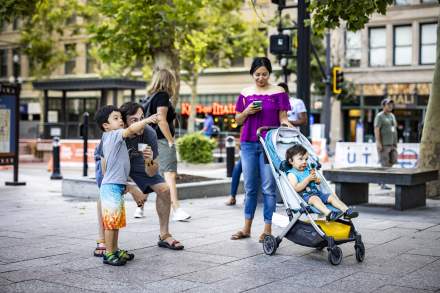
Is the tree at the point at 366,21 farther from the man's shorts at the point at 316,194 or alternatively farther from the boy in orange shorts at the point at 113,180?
the boy in orange shorts at the point at 113,180

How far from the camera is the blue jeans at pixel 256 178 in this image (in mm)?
7812

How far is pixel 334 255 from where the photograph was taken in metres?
6.61

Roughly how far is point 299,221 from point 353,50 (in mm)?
39855

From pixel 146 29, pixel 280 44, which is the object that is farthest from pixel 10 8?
pixel 280 44

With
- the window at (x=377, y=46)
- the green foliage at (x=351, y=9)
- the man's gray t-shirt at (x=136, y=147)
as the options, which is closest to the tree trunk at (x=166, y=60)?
the green foliage at (x=351, y=9)

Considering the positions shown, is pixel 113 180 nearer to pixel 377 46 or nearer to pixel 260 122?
pixel 260 122

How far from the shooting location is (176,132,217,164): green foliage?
2244 cm

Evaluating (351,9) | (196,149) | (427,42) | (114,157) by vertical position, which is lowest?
(196,149)

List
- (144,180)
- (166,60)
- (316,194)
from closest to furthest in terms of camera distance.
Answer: (316,194) < (144,180) < (166,60)

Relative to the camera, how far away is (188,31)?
18.7 metres

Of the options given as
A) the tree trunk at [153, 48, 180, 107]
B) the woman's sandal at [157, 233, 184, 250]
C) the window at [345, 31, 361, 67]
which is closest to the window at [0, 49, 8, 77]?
the window at [345, 31, 361, 67]

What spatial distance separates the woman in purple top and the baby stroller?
18 centimetres

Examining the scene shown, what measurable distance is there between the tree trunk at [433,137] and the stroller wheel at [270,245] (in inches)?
268

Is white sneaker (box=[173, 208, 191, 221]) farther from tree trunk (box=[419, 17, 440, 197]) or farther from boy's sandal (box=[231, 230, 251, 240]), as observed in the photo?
tree trunk (box=[419, 17, 440, 197])
